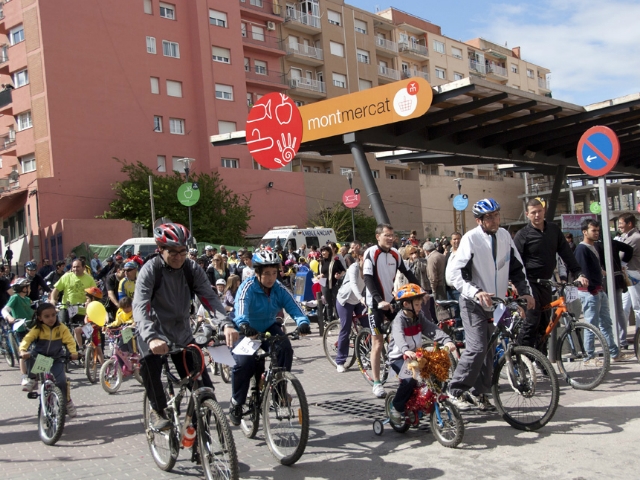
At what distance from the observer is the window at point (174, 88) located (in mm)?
41719

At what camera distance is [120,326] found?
33.6 ft

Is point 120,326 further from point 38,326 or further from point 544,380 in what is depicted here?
point 544,380

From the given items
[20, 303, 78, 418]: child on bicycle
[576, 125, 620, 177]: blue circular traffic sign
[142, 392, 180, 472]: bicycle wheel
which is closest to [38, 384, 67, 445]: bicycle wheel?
[20, 303, 78, 418]: child on bicycle

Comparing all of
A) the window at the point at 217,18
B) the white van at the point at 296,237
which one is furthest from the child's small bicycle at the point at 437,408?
the window at the point at 217,18

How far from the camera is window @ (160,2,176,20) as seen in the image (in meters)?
41.7

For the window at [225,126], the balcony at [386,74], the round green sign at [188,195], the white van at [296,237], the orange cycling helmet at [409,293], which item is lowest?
the orange cycling helmet at [409,293]

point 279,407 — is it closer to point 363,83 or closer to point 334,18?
point 334,18

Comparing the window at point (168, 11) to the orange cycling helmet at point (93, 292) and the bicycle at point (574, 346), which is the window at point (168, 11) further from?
the bicycle at point (574, 346)

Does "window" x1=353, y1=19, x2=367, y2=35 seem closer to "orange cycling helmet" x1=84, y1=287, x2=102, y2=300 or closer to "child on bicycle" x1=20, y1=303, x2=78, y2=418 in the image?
"orange cycling helmet" x1=84, y1=287, x2=102, y2=300

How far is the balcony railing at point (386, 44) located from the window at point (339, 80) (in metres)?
6.27

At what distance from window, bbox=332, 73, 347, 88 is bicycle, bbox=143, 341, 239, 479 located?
48.8 m

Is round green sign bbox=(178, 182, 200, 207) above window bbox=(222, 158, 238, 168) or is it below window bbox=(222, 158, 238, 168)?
below

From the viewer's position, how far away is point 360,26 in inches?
2181

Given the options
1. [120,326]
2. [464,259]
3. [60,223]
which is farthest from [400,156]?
[60,223]
